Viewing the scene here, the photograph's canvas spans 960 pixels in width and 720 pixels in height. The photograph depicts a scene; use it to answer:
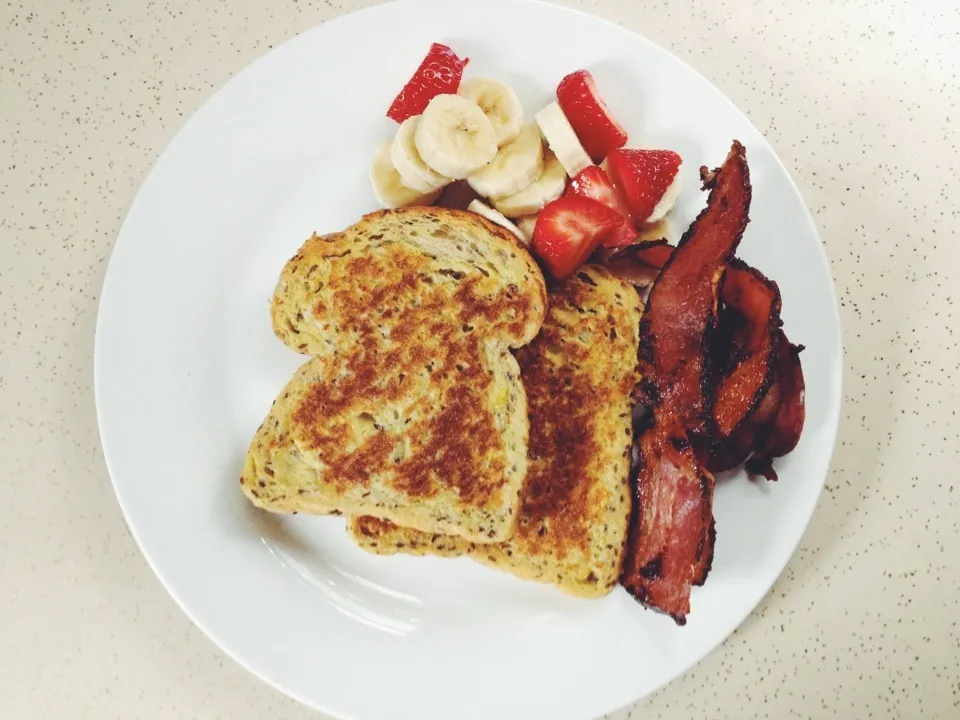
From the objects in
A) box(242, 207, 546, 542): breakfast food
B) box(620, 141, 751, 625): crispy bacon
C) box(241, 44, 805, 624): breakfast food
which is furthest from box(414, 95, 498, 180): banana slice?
box(620, 141, 751, 625): crispy bacon

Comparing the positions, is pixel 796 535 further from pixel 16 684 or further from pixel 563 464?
pixel 16 684

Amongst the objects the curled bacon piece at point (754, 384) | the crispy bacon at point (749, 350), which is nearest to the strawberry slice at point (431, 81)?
the curled bacon piece at point (754, 384)

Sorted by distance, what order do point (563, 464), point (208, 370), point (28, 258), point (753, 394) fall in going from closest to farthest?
point (753, 394)
point (563, 464)
point (208, 370)
point (28, 258)

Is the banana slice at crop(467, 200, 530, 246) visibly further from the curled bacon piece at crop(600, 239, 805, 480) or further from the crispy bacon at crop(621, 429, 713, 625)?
the crispy bacon at crop(621, 429, 713, 625)

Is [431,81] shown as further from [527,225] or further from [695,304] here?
[695,304]

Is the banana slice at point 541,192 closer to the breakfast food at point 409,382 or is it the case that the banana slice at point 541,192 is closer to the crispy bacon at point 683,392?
the breakfast food at point 409,382

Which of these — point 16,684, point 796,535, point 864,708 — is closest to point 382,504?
point 796,535
